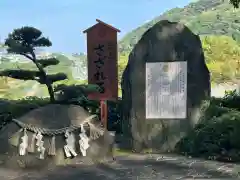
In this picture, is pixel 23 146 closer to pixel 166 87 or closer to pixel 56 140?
pixel 56 140

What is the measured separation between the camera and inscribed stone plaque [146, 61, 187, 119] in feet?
24.5

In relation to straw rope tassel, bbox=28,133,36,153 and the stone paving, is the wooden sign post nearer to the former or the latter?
the stone paving

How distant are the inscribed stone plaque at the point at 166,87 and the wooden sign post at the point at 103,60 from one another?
91 cm

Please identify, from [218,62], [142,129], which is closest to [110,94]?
[142,129]

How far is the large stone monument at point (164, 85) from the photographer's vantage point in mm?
7480

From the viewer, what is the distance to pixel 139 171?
5.89 metres

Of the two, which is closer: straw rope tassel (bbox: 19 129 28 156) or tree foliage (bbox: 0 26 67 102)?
straw rope tassel (bbox: 19 129 28 156)

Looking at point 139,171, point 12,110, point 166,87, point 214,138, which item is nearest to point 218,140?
point 214,138

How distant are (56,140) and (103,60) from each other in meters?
2.49

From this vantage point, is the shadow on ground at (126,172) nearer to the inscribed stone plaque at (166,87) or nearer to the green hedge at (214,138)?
the green hedge at (214,138)

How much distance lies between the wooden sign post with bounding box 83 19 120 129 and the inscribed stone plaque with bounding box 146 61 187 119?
906 mm

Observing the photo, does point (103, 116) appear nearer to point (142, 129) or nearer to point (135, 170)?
point (142, 129)

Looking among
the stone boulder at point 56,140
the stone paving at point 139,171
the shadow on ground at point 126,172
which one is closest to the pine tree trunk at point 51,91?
the stone boulder at point 56,140

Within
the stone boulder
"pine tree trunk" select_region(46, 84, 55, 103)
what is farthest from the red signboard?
the stone boulder
